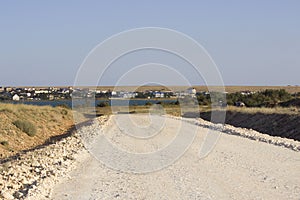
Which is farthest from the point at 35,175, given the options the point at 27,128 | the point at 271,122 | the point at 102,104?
the point at 102,104

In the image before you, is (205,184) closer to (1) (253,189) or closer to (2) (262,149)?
(1) (253,189)

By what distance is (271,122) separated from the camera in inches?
1483

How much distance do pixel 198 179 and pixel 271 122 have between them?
2642 cm

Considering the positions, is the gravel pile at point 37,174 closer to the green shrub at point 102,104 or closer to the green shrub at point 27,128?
the green shrub at point 27,128

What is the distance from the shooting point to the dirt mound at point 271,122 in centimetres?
3230

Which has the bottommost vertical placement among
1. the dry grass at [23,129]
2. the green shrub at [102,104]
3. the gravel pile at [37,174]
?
the green shrub at [102,104]

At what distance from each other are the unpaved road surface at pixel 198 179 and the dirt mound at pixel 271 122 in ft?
45.3

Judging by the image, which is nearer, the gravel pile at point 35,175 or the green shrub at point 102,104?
the gravel pile at point 35,175

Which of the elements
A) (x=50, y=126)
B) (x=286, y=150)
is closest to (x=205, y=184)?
(x=286, y=150)

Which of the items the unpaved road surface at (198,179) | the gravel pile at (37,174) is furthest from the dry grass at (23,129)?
the unpaved road surface at (198,179)

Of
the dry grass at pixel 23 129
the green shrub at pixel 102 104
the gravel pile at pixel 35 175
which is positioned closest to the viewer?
the gravel pile at pixel 35 175

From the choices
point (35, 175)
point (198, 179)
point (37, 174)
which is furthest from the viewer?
point (37, 174)

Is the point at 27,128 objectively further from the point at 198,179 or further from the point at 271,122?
the point at 198,179

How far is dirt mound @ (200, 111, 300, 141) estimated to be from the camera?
106ft
